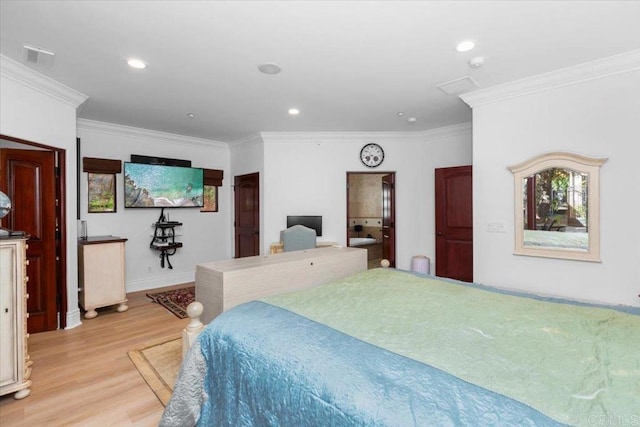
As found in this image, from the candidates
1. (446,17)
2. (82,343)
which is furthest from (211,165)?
(446,17)

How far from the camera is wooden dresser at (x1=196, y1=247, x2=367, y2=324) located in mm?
1883

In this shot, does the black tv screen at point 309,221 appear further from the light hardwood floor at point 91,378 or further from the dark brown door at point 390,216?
the light hardwood floor at point 91,378

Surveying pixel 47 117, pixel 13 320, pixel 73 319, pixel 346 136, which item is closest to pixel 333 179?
pixel 346 136

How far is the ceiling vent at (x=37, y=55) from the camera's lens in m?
2.43

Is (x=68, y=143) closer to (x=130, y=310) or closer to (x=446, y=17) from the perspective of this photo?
(x=130, y=310)

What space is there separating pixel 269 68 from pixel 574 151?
287 centimetres

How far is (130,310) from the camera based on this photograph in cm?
400

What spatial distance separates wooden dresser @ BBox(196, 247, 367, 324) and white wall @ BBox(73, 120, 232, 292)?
11.7 feet

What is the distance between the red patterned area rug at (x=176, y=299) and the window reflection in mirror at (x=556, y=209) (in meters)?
4.00

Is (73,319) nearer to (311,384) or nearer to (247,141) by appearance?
(247,141)

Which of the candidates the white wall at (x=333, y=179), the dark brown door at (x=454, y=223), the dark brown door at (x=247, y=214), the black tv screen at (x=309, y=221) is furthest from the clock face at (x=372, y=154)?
the dark brown door at (x=247, y=214)

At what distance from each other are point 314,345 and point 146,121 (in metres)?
4.54

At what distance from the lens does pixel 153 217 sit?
5152 mm

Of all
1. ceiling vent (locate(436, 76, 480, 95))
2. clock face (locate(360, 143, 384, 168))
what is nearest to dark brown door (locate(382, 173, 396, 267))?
clock face (locate(360, 143, 384, 168))
